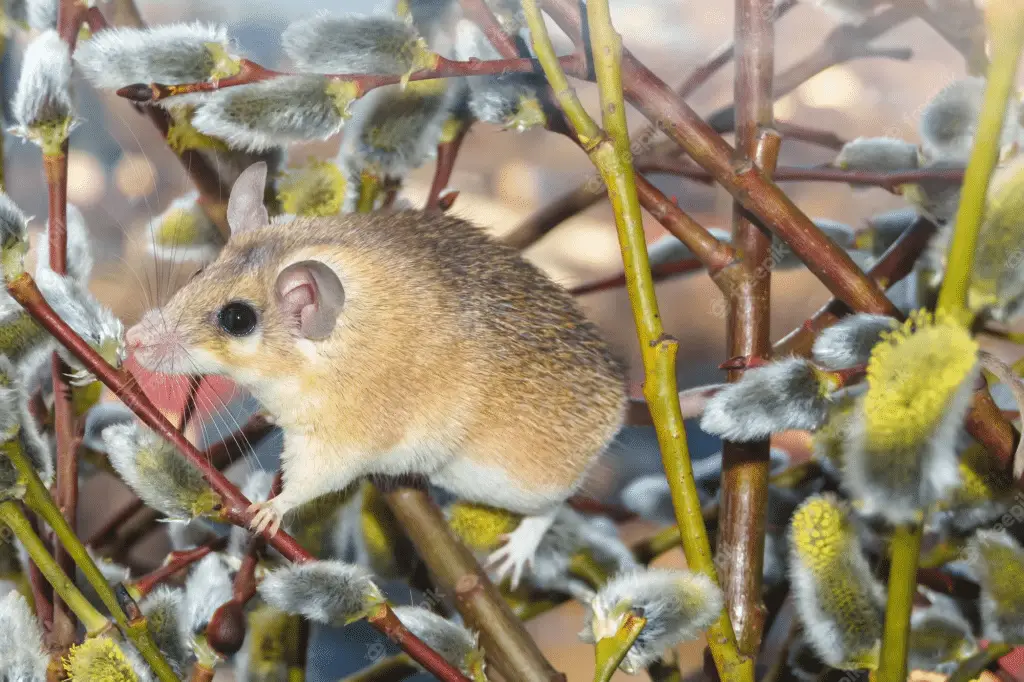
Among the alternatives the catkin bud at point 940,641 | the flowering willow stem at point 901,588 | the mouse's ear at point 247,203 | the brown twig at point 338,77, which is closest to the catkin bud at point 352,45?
the brown twig at point 338,77

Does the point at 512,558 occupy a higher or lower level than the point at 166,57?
lower

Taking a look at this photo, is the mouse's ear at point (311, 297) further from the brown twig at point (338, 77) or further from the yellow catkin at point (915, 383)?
the yellow catkin at point (915, 383)

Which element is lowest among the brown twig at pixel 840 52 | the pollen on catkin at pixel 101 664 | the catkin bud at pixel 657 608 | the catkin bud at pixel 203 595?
the pollen on catkin at pixel 101 664

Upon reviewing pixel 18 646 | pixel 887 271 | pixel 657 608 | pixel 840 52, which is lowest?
pixel 18 646

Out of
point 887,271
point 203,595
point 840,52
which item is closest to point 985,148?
point 887,271

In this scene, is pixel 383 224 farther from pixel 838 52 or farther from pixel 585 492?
pixel 838 52

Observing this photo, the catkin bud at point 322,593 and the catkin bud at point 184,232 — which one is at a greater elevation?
the catkin bud at point 184,232

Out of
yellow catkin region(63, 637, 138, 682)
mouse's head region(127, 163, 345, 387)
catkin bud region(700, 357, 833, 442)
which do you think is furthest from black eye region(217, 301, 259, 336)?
catkin bud region(700, 357, 833, 442)

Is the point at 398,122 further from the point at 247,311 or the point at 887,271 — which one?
the point at 887,271
